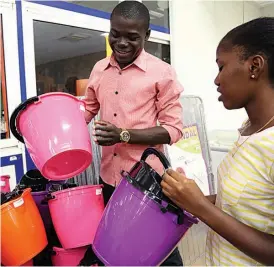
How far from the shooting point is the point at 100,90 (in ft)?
4.18

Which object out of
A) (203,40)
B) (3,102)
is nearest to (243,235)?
(3,102)

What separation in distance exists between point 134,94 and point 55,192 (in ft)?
1.61

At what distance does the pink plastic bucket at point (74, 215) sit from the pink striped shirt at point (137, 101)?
0.16 meters

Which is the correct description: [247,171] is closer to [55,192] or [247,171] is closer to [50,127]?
[50,127]

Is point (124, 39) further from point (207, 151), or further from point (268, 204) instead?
point (207, 151)

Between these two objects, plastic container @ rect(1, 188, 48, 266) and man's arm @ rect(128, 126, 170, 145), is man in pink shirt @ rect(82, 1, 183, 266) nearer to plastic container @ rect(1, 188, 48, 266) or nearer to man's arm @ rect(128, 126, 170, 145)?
man's arm @ rect(128, 126, 170, 145)

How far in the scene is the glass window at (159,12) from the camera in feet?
8.63

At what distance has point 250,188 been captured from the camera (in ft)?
2.40

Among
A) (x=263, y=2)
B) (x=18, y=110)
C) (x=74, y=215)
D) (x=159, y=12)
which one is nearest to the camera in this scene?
(x=18, y=110)

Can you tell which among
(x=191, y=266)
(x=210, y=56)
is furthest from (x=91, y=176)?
(x=210, y=56)

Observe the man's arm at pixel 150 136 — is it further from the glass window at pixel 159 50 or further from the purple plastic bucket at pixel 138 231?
the glass window at pixel 159 50

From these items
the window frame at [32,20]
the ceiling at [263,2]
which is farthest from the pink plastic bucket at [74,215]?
the ceiling at [263,2]

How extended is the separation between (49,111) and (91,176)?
82 centimetres

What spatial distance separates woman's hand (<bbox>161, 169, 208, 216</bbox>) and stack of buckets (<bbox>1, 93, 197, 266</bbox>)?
98mm
